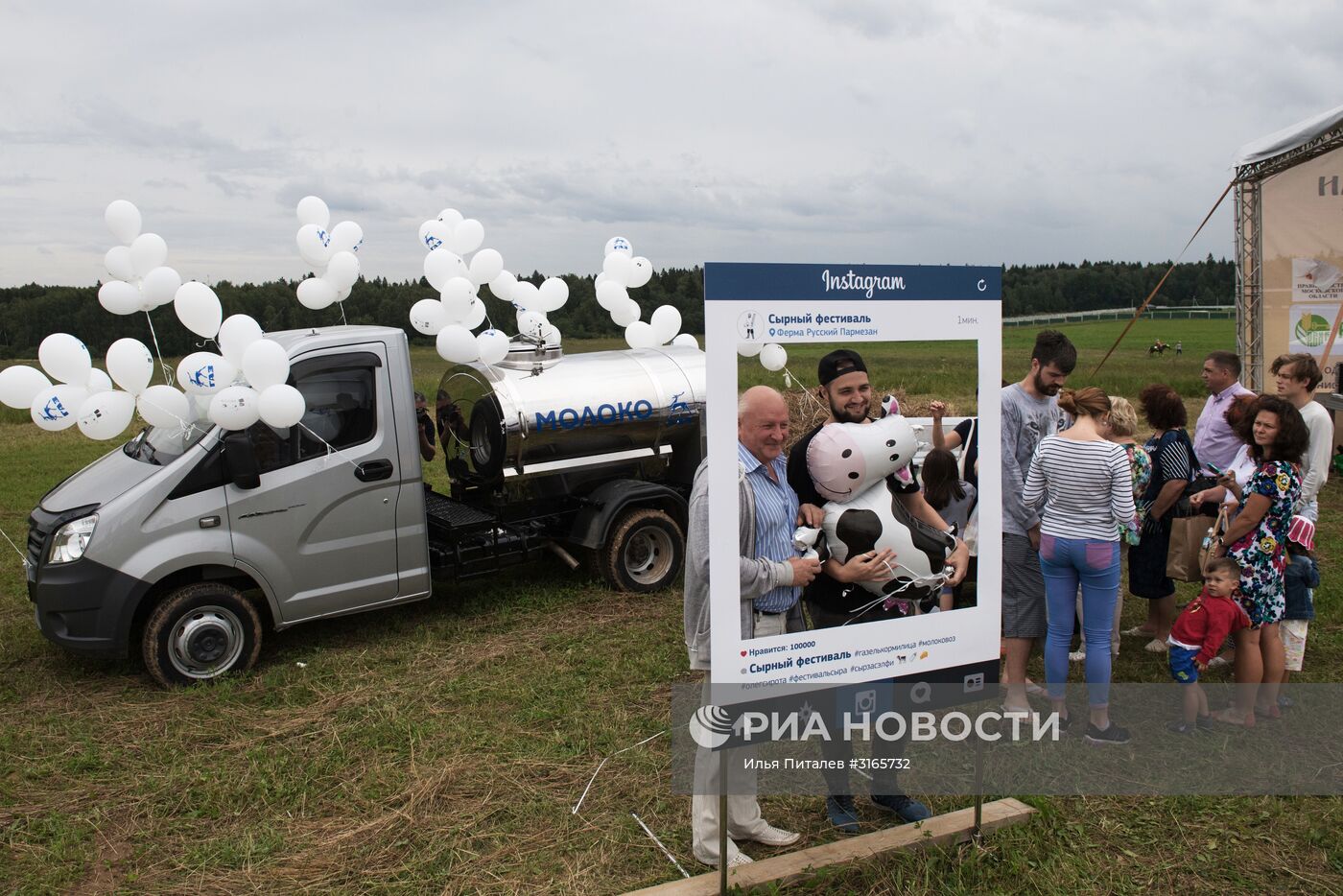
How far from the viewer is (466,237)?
7.56m

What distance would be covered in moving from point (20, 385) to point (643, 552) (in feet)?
14.6

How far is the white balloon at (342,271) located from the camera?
22.6 ft

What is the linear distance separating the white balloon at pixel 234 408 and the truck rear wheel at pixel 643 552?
286 centimetres

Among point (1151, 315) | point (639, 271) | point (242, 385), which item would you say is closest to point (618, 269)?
point (639, 271)

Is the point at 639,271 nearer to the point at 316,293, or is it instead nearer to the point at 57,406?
the point at 316,293

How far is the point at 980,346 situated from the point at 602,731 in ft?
9.57

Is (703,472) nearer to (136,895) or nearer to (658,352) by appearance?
(136,895)

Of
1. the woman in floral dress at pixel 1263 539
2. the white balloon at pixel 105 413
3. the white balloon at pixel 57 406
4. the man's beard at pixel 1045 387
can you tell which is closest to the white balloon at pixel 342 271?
the white balloon at pixel 105 413

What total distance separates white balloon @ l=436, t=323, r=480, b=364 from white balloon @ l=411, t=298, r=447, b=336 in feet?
0.19

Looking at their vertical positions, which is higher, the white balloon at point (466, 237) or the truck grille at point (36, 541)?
the white balloon at point (466, 237)

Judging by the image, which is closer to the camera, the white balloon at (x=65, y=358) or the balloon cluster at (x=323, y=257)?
the white balloon at (x=65, y=358)

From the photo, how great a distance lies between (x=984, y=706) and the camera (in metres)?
5.17

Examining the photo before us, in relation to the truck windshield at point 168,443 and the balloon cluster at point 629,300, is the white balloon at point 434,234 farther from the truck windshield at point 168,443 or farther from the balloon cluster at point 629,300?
the truck windshield at point 168,443

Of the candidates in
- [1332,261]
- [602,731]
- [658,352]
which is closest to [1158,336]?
[1332,261]
